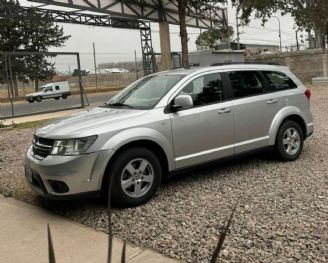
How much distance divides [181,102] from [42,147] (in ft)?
5.68

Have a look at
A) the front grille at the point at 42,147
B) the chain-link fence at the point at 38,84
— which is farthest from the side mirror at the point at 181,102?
the chain-link fence at the point at 38,84

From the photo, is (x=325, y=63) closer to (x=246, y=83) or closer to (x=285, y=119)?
(x=285, y=119)

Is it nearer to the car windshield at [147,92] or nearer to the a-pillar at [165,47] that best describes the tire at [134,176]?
the car windshield at [147,92]

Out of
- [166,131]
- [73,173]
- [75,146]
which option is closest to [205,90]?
[166,131]

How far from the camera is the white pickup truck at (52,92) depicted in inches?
687

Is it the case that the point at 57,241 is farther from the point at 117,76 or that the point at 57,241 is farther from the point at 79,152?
the point at 117,76

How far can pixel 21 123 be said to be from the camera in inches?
575

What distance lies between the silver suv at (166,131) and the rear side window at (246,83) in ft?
0.05

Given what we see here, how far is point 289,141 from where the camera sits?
6.97 m

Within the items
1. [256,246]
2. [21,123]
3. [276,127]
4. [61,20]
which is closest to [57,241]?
[256,246]

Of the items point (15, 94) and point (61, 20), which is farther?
point (61, 20)

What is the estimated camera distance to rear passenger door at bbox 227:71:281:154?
6.34m

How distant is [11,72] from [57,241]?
44.2ft

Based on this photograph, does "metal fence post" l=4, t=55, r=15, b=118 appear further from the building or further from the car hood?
the building
